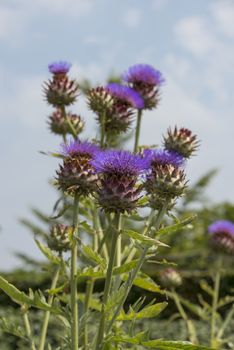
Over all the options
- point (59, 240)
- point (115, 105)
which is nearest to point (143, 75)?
point (115, 105)

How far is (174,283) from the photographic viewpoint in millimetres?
6059

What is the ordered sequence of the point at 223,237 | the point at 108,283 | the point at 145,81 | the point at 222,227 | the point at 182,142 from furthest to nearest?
the point at 223,237 → the point at 222,227 → the point at 145,81 → the point at 182,142 → the point at 108,283

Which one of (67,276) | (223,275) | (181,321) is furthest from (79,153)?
(223,275)

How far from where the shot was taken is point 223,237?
20.1ft

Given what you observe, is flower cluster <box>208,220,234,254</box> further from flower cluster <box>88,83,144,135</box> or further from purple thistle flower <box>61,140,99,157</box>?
purple thistle flower <box>61,140,99,157</box>

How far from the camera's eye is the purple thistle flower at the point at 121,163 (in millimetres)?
2867

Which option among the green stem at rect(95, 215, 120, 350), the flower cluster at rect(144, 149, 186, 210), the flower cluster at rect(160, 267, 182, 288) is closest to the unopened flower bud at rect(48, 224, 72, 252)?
the flower cluster at rect(144, 149, 186, 210)

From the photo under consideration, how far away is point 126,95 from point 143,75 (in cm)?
38

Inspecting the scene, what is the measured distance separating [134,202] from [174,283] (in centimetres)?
327

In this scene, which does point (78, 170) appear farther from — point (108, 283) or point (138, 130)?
point (138, 130)

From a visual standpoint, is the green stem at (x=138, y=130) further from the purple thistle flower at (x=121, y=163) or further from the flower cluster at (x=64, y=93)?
the purple thistle flower at (x=121, y=163)

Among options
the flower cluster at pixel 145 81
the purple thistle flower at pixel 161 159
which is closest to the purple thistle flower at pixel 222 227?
the flower cluster at pixel 145 81

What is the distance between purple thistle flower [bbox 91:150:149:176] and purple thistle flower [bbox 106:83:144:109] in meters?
1.12

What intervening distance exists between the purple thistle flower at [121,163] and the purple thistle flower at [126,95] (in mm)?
1119
